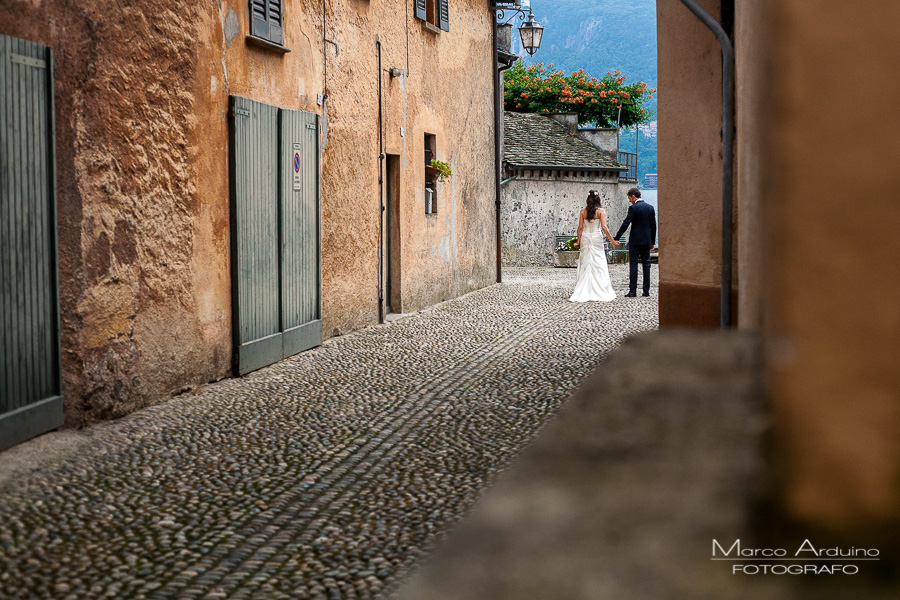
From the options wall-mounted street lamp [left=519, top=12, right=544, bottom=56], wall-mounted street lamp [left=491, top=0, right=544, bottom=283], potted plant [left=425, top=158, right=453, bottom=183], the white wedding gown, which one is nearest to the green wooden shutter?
potted plant [left=425, top=158, right=453, bottom=183]

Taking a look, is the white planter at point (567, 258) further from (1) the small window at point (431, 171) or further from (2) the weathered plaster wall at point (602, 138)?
(1) the small window at point (431, 171)

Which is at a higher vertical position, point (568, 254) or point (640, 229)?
point (640, 229)

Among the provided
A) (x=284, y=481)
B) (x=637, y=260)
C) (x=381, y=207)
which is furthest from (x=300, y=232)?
(x=637, y=260)

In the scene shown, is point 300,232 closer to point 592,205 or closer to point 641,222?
point 592,205

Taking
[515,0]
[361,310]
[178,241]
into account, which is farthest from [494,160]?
[178,241]

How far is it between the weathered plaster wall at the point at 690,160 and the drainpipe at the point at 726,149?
0.51 m

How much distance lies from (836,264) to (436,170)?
42.0ft

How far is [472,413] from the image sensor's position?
644cm

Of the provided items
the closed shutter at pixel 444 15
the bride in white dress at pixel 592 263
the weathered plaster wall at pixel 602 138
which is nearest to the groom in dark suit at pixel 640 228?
the bride in white dress at pixel 592 263

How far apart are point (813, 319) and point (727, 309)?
5.13 metres

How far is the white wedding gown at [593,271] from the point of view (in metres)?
15.2

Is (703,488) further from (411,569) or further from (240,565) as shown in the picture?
(240,565)

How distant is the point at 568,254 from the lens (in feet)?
90.1

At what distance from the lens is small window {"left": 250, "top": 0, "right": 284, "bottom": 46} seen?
27.4 feet
